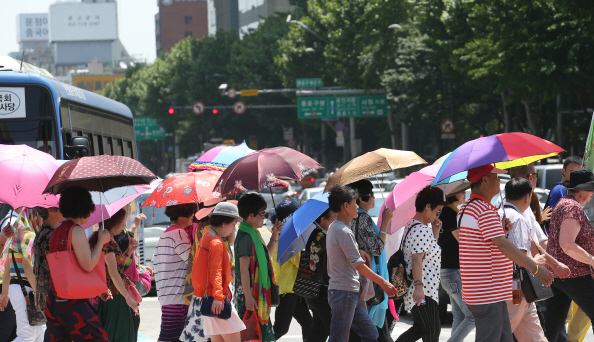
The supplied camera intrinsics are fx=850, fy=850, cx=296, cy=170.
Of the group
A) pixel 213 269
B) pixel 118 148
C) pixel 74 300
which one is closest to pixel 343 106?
pixel 118 148

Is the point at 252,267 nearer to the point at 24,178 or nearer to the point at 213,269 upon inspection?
the point at 213,269

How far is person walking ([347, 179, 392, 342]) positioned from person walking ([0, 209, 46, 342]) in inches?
104

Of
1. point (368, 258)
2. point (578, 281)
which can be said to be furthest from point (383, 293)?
point (578, 281)

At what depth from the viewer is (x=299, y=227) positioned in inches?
278

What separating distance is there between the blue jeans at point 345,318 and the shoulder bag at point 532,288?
46.8 inches

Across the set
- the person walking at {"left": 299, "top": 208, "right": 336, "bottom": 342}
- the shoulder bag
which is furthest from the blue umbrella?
the shoulder bag

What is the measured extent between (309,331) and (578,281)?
2.33 metres

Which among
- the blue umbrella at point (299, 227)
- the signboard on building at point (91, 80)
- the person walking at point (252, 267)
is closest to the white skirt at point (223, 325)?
the person walking at point (252, 267)

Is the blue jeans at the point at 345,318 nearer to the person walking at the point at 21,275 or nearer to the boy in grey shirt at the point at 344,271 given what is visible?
the boy in grey shirt at the point at 344,271

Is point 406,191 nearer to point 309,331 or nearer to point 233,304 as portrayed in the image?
point 309,331

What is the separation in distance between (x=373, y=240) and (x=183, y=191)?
5.97 ft

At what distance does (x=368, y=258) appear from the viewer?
6711mm

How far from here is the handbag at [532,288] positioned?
6.37m

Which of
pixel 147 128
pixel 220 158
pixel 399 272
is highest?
pixel 220 158
